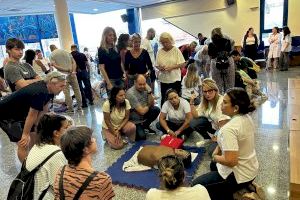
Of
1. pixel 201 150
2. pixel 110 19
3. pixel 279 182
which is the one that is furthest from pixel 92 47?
pixel 279 182

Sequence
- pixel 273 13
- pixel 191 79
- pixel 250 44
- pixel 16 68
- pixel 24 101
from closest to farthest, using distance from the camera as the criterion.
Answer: pixel 24 101 < pixel 16 68 < pixel 191 79 < pixel 250 44 < pixel 273 13

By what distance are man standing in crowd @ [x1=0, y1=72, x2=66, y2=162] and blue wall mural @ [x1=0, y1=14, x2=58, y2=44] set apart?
10.6 meters

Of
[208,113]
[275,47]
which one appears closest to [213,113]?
[208,113]

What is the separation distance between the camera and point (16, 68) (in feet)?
8.71

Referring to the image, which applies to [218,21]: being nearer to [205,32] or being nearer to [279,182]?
[205,32]

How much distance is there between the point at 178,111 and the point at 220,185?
1516 millimetres

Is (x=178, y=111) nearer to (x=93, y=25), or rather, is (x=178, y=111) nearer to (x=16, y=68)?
(x=16, y=68)

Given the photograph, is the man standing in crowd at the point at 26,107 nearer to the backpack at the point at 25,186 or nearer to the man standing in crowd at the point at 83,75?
the backpack at the point at 25,186

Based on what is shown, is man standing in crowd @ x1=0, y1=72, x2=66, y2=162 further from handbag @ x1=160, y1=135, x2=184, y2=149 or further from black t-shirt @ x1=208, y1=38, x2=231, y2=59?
black t-shirt @ x1=208, y1=38, x2=231, y2=59

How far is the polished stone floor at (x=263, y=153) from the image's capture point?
2.24m

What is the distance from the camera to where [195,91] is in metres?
4.33

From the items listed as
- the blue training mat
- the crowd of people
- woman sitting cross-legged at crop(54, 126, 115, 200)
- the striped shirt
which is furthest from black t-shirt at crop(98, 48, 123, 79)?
the striped shirt

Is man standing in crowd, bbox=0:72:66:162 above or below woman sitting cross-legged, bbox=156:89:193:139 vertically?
above

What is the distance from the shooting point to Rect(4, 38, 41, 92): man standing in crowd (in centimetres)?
254
